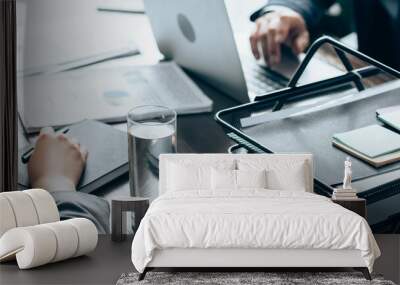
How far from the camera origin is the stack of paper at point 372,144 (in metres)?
6.78

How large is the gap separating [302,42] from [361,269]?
2.66 metres

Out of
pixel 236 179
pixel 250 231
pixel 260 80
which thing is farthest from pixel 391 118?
pixel 250 231

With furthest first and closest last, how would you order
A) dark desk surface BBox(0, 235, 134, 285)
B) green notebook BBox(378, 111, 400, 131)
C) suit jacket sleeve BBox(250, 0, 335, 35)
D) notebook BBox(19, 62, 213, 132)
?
1. notebook BBox(19, 62, 213, 132)
2. suit jacket sleeve BBox(250, 0, 335, 35)
3. green notebook BBox(378, 111, 400, 131)
4. dark desk surface BBox(0, 235, 134, 285)

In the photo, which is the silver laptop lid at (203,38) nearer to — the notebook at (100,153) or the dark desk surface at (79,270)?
the notebook at (100,153)

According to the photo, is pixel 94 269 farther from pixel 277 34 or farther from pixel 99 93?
pixel 277 34

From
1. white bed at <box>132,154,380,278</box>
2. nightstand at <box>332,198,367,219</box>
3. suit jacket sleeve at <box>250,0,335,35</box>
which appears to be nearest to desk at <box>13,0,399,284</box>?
suit jacket sleeve at <box>250,0,335,35</box>

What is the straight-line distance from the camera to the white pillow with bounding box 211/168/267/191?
615 centimetres

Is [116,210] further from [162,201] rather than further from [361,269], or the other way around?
[361,269]

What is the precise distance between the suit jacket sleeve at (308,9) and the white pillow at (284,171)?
53.0 inches

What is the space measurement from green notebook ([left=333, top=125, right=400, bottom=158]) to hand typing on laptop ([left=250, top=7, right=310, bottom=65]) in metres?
0.90

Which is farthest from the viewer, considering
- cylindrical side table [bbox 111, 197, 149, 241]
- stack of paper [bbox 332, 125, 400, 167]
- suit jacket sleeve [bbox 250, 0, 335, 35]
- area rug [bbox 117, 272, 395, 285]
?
suit jacket sleeve [bbox 250, 0, 335, 35]

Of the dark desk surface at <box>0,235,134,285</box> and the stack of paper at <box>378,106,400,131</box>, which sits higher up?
the stack of paper at <box>378,106,400,131</box>

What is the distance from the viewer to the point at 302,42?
7160 mm

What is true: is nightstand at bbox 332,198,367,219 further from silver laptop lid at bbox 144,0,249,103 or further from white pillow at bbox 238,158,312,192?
silver laptop lid at bbox 144,0,249,103
